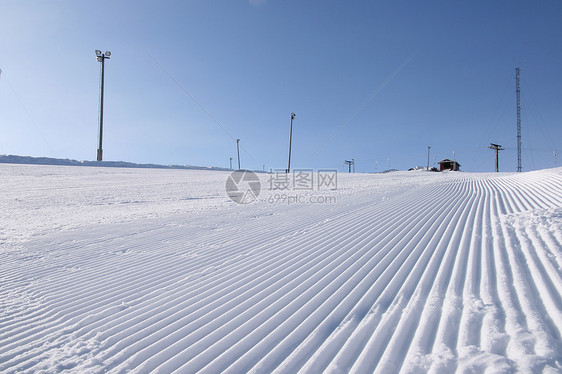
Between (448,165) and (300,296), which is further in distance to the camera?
(448,165)

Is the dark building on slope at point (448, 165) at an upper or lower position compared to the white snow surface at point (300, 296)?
upper

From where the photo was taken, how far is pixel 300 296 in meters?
3.20

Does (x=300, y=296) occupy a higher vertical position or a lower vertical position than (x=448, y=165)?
lower

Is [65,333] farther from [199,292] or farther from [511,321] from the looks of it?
[511,321]

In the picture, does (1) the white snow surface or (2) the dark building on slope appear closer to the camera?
(1) the white snow surface

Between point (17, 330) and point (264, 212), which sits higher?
point (264, 212)

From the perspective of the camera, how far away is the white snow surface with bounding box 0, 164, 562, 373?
2068 millimetres

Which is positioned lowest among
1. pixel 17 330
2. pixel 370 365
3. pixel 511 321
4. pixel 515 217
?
pixel 17 330

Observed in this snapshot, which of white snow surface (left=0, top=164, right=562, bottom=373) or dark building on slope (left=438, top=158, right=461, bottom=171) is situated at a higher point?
dark building on slope (left=438, top=158, right=461, bottom=171)

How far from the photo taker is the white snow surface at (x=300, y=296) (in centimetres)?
207

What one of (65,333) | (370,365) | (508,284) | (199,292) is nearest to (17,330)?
(65,333)

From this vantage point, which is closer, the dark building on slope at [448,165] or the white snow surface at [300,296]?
the white snow surface at [300,296]

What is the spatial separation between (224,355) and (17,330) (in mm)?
2385

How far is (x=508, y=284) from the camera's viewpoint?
8.89 feet
